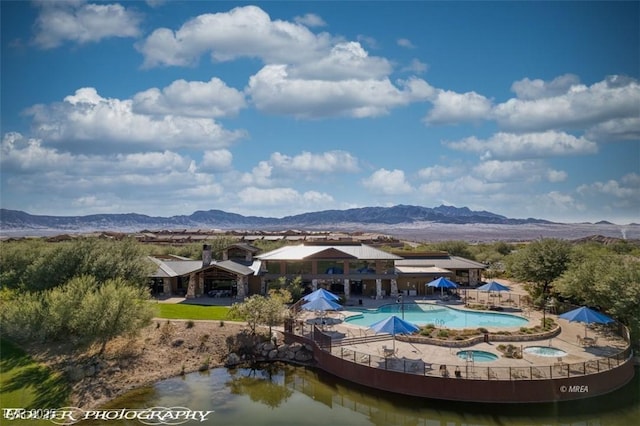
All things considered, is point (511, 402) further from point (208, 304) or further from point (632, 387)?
point (208, 304)

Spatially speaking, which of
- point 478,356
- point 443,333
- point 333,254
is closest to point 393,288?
point 333,254

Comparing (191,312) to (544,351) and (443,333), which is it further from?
(544,351)

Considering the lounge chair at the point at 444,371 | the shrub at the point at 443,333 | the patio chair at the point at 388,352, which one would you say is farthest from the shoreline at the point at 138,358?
the lounge chair at the point at 444,371

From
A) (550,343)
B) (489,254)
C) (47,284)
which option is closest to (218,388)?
(47,284)

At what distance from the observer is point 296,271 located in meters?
52.0

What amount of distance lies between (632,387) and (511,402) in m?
8.20

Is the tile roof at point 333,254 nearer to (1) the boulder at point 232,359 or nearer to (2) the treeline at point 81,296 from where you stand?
(2) the treeline at point 81,296

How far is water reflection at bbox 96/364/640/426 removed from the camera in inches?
971

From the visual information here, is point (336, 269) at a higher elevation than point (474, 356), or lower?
higher

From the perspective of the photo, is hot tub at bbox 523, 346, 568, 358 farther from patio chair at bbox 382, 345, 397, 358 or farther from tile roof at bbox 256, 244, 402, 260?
tile roof at bbox 256, 244, 402, 260

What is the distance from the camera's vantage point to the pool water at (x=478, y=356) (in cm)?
2953

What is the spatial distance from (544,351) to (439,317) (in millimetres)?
11616

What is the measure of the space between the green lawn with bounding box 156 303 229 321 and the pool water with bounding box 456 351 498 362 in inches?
784

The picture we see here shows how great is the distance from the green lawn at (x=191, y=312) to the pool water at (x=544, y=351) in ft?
78.0
